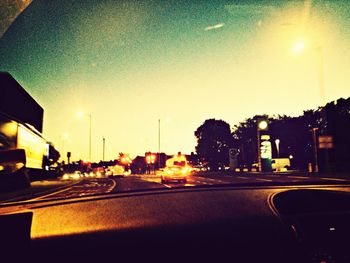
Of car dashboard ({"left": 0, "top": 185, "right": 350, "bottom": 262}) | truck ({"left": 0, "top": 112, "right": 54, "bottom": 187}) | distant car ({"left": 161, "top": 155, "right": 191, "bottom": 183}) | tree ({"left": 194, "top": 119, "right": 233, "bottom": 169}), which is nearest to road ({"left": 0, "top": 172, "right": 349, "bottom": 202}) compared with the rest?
truck ({"left": 0, "top": 112, "right": 54, "bottom": 187})

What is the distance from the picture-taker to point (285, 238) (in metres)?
2.48

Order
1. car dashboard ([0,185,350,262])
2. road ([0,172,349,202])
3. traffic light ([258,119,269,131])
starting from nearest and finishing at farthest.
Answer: car dashboard ([0,185,350,262]), road ([0,172,349,202]), traffic light ([258,119,269,131])

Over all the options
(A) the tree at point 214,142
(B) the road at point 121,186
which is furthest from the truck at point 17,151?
(A) the tree at point 214,142

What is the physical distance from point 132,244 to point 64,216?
0.68 meters

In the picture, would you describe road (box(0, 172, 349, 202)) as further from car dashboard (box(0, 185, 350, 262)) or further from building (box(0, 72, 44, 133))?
building (box(0, 72, 44, 133))

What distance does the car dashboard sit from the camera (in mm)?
2328

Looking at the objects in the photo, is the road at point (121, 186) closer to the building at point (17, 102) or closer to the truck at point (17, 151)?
the truck at point (17, 151)

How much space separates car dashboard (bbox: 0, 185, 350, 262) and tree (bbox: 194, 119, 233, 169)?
294ft

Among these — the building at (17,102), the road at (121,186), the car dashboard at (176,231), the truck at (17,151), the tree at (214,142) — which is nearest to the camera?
the car dashboard at (176,231)

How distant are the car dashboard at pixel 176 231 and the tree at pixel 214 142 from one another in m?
89.5

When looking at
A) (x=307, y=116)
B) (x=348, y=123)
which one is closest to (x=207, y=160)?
(x=307, y=116)

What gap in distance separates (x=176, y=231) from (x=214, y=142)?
91.3 metres

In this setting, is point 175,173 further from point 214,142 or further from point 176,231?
point 214,142

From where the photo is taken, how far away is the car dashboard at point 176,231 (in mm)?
2328
